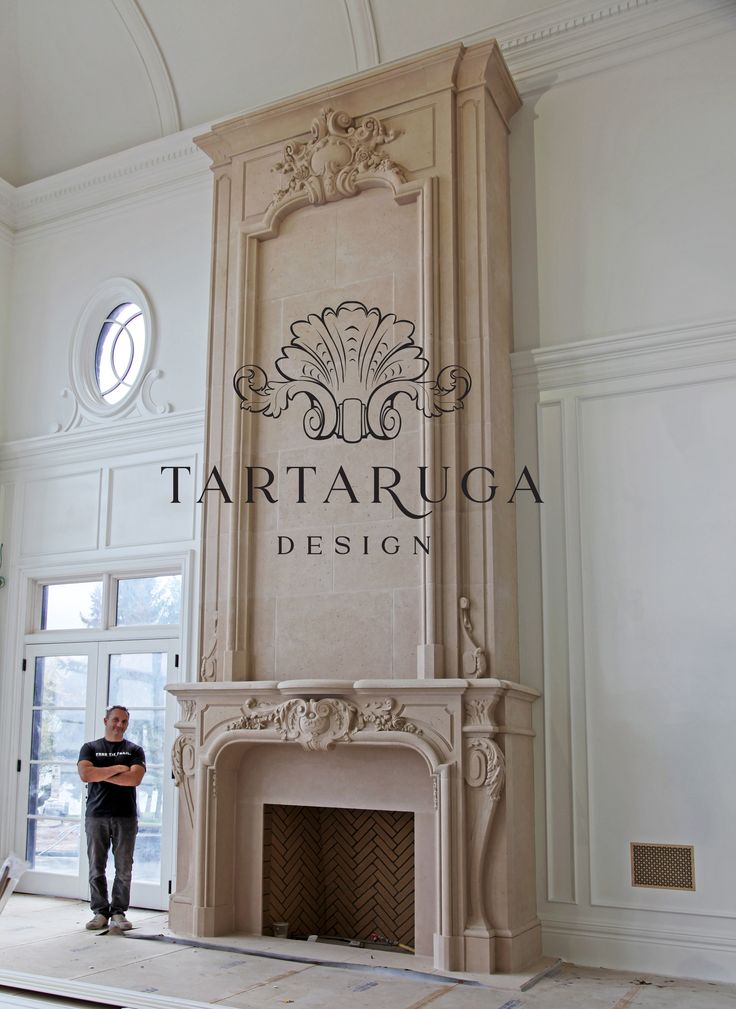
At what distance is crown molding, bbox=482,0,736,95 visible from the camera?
19.8ft

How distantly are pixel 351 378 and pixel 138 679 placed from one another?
2841 mm

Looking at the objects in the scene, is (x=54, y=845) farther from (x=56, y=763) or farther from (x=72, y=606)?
(x=72, y=606)

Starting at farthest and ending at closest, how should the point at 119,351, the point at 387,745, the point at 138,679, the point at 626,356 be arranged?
the point at 119,351 < the point at 138,679 < the point at 626,356 < the point at 387,745

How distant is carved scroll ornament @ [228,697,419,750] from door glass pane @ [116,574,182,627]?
1817 mm

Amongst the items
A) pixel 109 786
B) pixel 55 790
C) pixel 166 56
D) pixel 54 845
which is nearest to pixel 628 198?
pixel 166 56

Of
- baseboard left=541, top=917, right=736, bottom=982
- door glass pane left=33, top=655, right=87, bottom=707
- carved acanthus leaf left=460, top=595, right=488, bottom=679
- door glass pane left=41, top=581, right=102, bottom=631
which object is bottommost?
baseboard left=541, top=917, right=736, bottom=982

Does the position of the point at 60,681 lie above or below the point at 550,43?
below

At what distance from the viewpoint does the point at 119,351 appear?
807 centimetres

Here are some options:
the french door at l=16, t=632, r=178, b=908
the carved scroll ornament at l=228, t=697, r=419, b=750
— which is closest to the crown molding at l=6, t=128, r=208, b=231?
the french door at l=16, t=632, r=178, b=908

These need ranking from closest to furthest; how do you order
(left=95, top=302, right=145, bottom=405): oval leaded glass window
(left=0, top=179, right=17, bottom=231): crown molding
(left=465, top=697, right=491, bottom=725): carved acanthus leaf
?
(left=465, top=697, right=491, bottom=725): carved acanthus leaf < (left=95, top=302, right=145, bottom=405): oval leaded glass window < (left=0, top=179, right=17, bottom=231): crown molding

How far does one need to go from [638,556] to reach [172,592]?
11.3 ft

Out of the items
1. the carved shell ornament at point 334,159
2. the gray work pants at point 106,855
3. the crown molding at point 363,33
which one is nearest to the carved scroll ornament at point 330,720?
the gray work pants at point 106,855

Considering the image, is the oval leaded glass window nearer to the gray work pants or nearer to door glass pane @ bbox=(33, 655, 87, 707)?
door glass pane @ bbox=(33, 655, 87, 707)

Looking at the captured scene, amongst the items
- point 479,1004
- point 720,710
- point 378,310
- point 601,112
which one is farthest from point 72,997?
point 601,112
